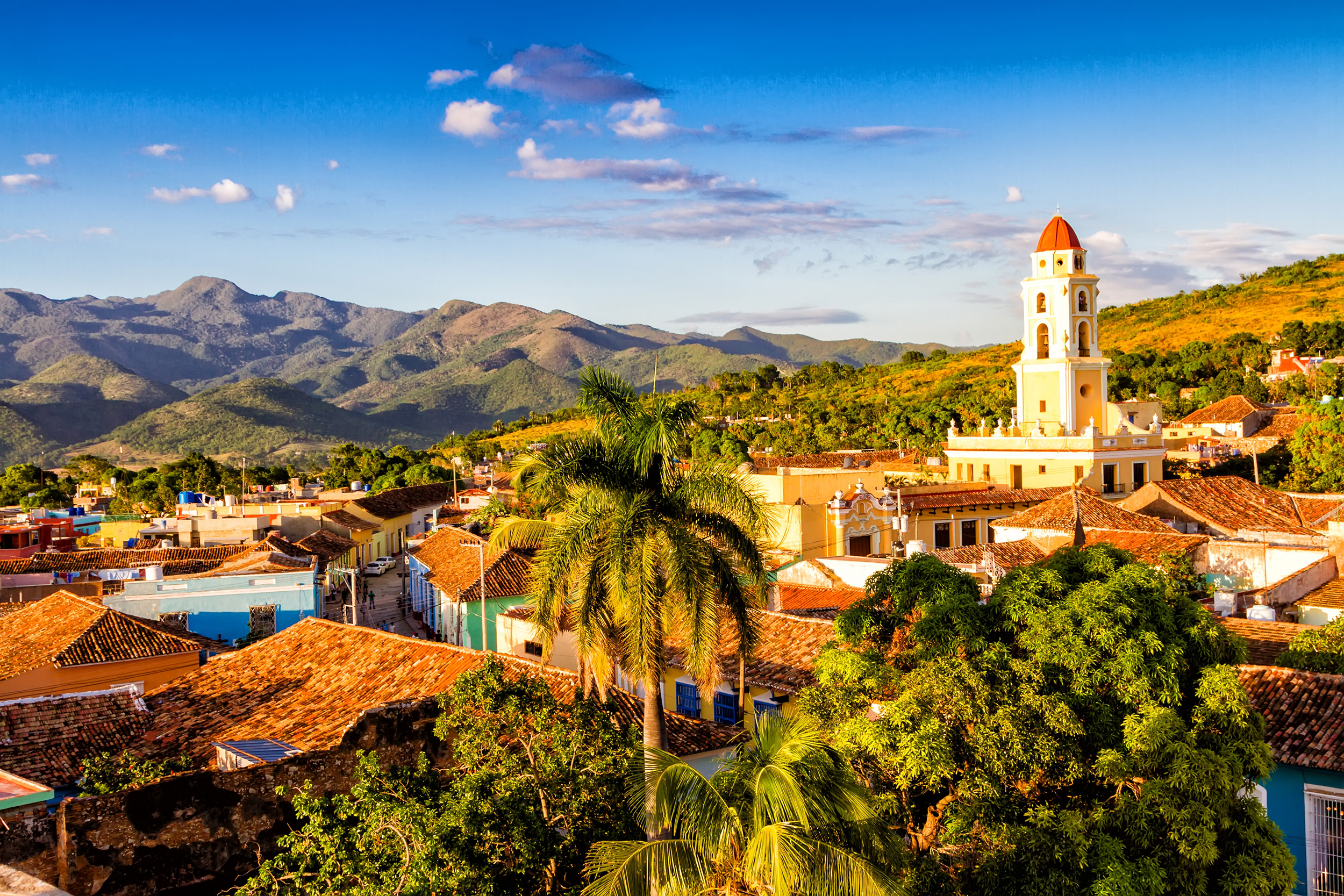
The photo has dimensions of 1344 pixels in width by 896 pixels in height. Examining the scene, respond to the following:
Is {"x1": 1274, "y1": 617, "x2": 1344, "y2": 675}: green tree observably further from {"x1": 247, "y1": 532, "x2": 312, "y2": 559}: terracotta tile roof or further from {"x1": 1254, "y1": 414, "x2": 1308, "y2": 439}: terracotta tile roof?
{"x1": 1254, "y1": 414, "x2": 1308, "y2": 439}: terracotta tile roof

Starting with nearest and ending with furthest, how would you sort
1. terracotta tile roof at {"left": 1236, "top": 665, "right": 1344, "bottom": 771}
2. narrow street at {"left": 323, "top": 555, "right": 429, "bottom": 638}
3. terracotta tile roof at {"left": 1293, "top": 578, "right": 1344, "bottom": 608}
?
terracotta tile roof at {"left": 1236, "top": 665, "right": 1344, "bottom": 771}
terracotta tile roof at {"left": 1293, "top": 578, "right": 1344, "bottom": 608}
narrow street at {"left": 323, "top": 555, "right": 429, "bottom": 638}

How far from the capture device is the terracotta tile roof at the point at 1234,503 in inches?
1291

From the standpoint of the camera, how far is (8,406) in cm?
18312

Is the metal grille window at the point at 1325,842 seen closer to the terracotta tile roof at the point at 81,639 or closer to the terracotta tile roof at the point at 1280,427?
the terracotta tile roof at the point at 81,639

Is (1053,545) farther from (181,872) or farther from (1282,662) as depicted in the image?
(181,872)

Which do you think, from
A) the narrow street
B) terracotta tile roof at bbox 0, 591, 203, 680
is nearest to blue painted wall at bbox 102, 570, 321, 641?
the narrow street

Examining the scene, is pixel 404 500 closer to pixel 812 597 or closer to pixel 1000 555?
pixel 812 597

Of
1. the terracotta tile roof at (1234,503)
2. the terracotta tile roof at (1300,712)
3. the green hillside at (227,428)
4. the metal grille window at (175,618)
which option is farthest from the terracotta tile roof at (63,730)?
the green hillside at (227,428)

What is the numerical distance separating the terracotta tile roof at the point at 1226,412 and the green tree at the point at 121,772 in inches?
2691

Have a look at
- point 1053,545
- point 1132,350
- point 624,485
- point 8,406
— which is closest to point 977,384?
point 1132,350

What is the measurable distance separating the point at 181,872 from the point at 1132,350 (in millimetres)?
105825

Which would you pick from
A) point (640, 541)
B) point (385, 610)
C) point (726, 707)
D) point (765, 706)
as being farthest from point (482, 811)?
point (385, 610)

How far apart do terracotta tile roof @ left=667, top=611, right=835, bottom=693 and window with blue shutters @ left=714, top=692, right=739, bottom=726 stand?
1.58 feet

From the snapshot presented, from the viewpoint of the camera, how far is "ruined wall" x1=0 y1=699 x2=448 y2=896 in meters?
9.94
